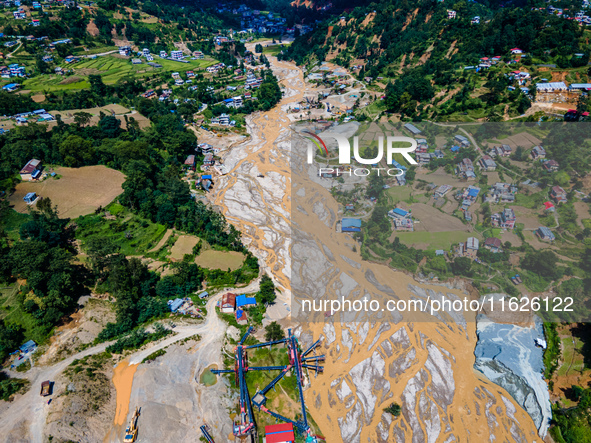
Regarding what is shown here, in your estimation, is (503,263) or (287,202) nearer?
(503,263)

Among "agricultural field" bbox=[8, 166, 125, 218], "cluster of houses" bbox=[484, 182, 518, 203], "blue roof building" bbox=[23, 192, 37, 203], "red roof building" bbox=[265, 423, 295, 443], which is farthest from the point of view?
"blue roof building" bbox=[23, 192, 37, 203]

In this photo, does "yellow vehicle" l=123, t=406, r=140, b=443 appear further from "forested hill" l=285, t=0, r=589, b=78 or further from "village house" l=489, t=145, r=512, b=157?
"forested hill" l=285, t=0, r=589, b=78

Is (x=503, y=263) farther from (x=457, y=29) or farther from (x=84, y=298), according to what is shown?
(x=457, y=29)

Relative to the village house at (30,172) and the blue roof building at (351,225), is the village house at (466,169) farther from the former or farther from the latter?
the village house at (30,172)

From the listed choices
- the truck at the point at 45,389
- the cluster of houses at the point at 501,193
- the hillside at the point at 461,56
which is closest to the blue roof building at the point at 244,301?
Answer: the truck at the point at 45,389

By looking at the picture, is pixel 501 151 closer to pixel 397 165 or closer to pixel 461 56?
pixel 397 165

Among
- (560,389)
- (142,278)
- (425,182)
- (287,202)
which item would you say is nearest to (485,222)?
(425,182)

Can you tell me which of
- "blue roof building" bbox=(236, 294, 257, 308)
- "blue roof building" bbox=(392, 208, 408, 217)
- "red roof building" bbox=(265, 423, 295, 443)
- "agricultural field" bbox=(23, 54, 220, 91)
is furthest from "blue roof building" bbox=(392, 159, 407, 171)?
"agricultural field" bbox=(23, 54, 220, 91)
